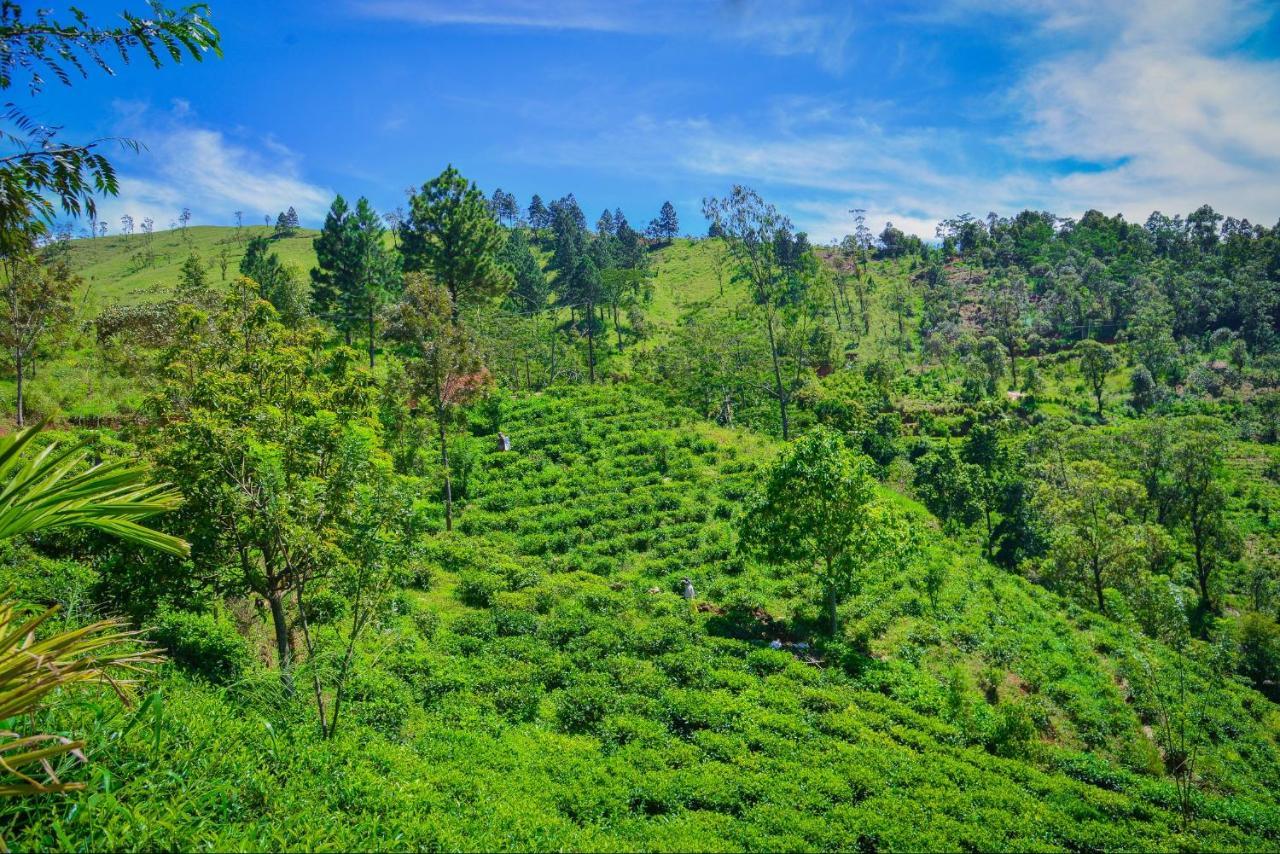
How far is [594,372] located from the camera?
2448 inches

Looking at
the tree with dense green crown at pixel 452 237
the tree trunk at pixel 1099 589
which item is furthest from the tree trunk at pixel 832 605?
the tree with dense green crown at pixel 452 237

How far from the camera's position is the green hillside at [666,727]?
23.5 ft

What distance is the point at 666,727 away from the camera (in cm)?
1345

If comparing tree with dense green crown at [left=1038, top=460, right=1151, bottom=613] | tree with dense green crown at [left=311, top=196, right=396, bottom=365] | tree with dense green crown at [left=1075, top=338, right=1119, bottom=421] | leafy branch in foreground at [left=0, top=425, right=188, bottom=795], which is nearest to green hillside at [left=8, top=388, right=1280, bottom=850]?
leafy branch in foreground at [left=0, top=425, right=188, bottom=795]

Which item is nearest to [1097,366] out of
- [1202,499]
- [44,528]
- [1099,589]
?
[1202,499]

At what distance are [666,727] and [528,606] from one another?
23.0 feet

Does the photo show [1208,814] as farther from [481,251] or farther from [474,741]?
[481,251]

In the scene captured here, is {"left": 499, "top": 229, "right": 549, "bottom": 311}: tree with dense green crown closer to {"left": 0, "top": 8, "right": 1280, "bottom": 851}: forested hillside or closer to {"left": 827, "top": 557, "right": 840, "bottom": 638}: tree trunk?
{"left": 0, "top": 8, "right": 1280, "bottom": 851}: forested hillside

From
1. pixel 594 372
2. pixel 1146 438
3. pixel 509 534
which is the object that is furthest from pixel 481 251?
pixel 1146 438

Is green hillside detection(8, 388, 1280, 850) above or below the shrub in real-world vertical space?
below

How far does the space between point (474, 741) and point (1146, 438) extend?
55265 mm

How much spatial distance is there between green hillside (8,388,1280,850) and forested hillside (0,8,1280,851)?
0.09 m

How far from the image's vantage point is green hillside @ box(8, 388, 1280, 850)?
7.16m

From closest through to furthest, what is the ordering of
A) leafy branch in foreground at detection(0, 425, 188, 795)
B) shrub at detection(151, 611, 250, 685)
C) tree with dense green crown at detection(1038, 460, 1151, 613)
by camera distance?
leafy branch in foreground at detection(0, 425, 188, 795)
shrub at detection(151, 611, 250, 685)
tree with dense green crown at detection(1038, 460, 1151, 613)
